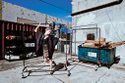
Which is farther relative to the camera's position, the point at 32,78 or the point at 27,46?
the point at 27,46

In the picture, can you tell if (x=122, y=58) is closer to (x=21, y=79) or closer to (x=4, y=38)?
(x=21, y=79)

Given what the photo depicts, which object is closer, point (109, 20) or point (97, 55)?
point (97, 55)

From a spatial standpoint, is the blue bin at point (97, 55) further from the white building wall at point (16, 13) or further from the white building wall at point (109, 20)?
the white building wall at point (16, 13)

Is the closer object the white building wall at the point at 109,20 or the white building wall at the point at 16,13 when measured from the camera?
the white building wall at the point at 109,20

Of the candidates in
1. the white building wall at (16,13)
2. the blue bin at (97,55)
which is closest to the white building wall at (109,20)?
the blue bin at (97,55)

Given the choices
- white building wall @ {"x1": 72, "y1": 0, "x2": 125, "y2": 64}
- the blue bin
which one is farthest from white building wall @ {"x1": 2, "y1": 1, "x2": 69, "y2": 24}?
the blue bin

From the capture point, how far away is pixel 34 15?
19.5 metres

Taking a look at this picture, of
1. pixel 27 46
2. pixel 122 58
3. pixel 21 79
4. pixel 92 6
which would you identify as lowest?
pixel 21 79

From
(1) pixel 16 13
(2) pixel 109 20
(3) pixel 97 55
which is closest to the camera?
(3) pixel 97 55

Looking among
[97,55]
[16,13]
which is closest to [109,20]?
[97,55]

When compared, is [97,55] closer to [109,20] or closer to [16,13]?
[109,20]

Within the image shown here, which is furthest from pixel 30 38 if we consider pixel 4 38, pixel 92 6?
pixel 92 6

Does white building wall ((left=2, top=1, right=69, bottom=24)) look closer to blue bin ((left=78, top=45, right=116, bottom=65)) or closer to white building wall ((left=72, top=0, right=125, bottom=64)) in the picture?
white building wall ((left=72, top=0, right=125, bottom=64))

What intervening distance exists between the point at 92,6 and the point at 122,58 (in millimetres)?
3712
